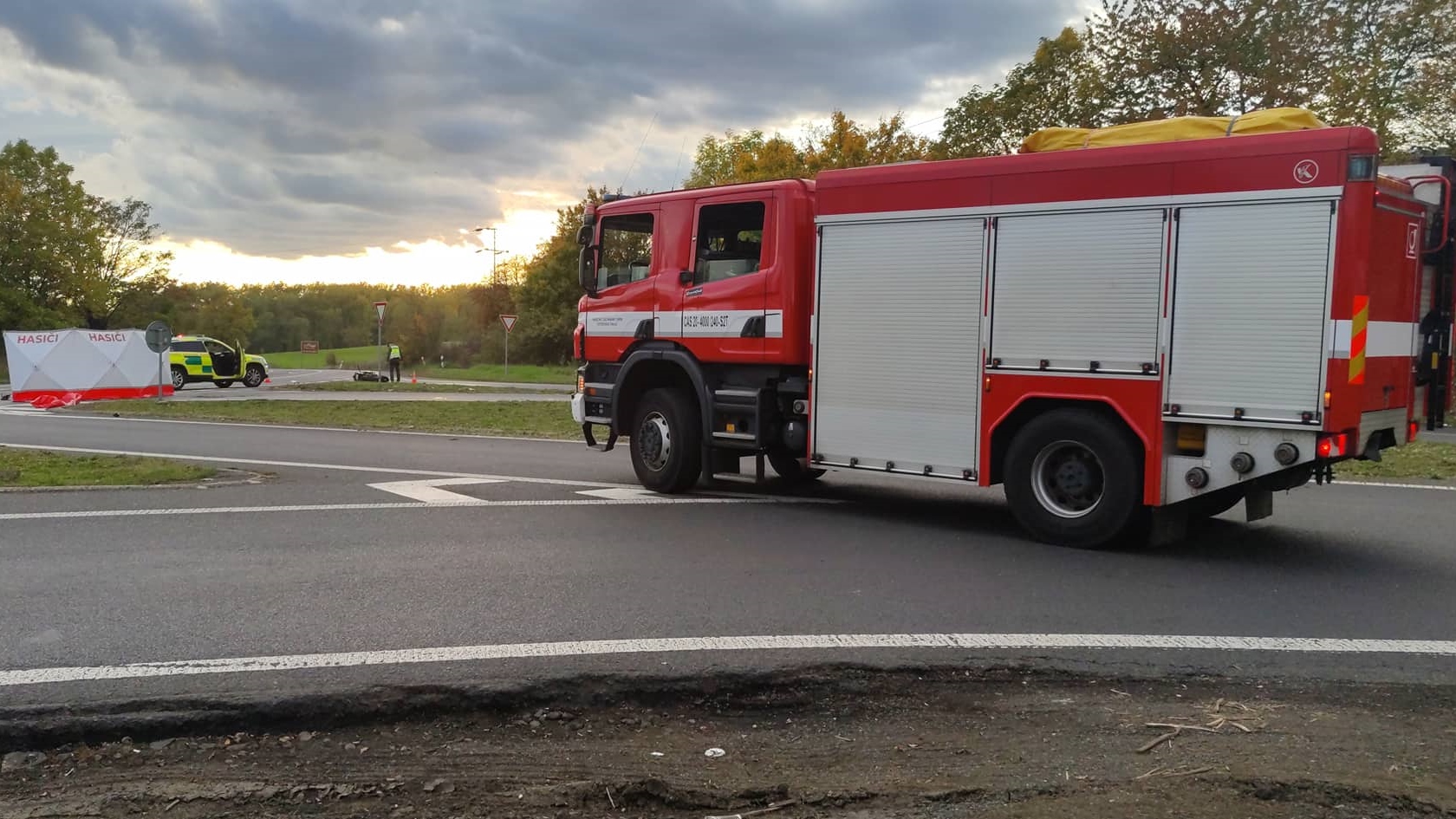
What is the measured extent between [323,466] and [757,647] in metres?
9.24

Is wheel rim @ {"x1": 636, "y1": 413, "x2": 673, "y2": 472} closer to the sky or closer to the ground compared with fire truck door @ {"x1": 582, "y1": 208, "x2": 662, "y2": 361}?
closer to the ground

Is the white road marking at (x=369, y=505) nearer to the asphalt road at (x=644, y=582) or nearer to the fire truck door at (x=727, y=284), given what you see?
the asphalt road at (x=644, y=582)

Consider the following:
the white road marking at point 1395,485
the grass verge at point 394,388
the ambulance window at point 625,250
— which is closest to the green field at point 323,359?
the grass verge at point 394,388

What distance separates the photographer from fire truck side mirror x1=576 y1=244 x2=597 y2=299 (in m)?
11.0

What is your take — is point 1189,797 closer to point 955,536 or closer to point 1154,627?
point 1154,627

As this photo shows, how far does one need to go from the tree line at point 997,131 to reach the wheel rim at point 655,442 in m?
3.05

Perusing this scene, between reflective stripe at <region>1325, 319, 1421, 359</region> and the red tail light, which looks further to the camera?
the red tail light

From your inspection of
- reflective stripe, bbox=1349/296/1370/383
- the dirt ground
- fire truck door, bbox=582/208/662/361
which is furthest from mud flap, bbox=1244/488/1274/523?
fire truck door, bbox=582/208/662/361

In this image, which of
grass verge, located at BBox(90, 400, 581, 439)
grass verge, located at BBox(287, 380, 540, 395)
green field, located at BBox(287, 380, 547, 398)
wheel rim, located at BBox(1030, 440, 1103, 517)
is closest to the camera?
wheel rim, located at BBox(1030, 440, 1103, 517)

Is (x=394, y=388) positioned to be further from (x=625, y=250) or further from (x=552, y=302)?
(x=552, y=302)

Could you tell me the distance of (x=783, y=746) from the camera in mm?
3943

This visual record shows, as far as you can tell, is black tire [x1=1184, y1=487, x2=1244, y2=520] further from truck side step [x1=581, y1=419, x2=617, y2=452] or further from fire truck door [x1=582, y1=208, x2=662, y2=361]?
truck side step [x1=581, y1=419, x2=617, y2=452]

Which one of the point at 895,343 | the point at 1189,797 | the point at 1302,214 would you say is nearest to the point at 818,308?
the point at 895,343

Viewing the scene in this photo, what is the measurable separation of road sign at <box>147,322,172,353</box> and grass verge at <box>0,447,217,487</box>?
42.1 ft
